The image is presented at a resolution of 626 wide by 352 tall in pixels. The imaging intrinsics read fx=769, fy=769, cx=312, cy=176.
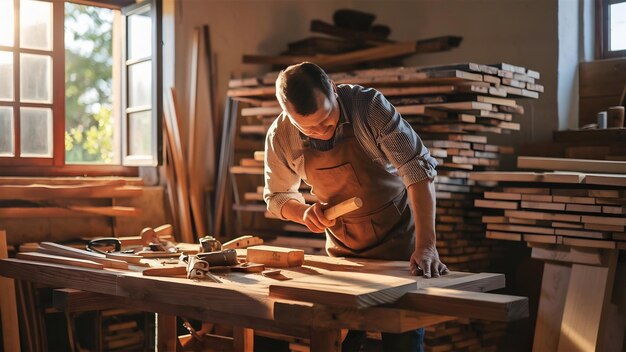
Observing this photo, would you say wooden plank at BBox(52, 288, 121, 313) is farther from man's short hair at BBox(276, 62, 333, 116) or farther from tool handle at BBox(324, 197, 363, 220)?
man's short hair at BBox(276, 62, 333, 116)

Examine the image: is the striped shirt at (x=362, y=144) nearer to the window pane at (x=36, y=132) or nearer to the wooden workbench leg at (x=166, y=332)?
the wooden workbench leg at (x=166, y=332)

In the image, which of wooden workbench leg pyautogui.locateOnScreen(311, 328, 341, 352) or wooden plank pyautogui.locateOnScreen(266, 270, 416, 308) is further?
wooden workbench leg pyautogui.locateOnScreen(311, 328, 341, 352)

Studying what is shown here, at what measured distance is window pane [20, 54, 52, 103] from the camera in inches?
209

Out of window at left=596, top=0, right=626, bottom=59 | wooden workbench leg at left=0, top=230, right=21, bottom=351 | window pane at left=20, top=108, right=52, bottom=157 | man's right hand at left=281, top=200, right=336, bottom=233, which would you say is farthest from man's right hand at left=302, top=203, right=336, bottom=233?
window at left=596, top=0, right=626, bottom=59

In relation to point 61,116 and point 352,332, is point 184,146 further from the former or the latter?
point 352,332

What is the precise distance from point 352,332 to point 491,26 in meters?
3.65

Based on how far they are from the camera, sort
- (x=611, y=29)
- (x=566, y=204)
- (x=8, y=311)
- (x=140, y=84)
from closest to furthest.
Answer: (x=566, y=204) → (x=8, y=311) → (x=140, y=84) → (x=611, y=29)

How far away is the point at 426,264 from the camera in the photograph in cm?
295

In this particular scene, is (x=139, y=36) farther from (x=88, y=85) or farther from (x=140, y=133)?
(x=88, y=85)

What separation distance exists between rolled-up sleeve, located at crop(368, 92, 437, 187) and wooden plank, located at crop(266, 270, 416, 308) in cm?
61

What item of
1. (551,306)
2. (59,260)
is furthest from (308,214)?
(551,306)

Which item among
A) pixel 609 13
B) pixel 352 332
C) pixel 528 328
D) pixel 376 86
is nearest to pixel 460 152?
pixel 376 86

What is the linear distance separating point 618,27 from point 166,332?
412cm

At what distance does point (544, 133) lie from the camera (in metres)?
5.76
